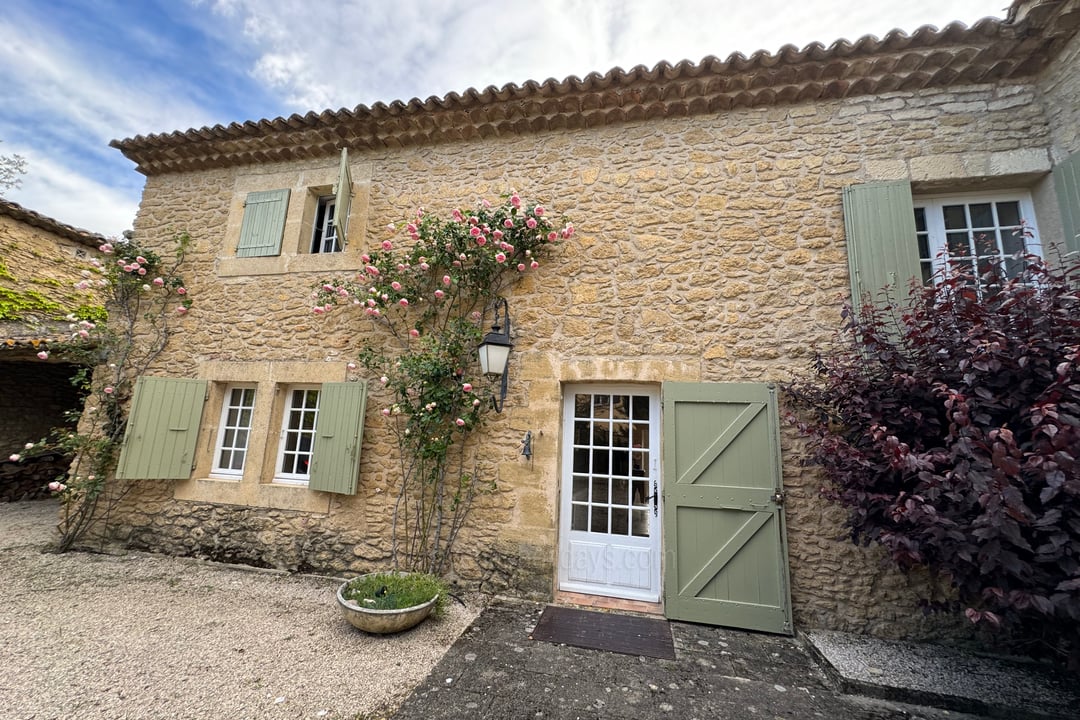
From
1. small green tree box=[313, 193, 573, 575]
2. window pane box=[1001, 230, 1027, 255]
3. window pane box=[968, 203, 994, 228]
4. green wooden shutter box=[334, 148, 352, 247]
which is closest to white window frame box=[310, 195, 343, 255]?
green wooden shutter box=[334, 148, 352, 247]

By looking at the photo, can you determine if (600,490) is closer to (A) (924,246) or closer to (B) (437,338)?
(B) (437,338)

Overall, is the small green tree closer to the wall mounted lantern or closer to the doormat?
the wall mounted lantern

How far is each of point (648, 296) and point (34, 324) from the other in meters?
8.36

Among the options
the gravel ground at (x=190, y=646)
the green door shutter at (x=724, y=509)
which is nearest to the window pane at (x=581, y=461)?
the green door shutter at (x=724, y=509)

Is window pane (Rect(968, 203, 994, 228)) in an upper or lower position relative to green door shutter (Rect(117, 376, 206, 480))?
upper

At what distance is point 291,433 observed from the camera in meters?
4.65

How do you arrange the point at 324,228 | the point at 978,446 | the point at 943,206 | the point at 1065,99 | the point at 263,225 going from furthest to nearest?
1. the point at 324,228
2. the point at 263,225
3. the point at 943,206
4. the point at 1065,99
5. the point at 978,446

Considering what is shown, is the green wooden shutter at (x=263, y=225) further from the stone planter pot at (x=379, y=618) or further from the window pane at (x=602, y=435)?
the window pane at (x=602, y=435)

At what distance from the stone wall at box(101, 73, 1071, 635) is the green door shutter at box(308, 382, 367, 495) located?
0.17 m

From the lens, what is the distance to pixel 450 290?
434 centimetres

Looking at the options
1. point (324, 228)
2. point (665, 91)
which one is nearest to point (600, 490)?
point (665, 91)

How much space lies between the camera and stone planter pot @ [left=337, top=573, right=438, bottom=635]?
9.81 ft

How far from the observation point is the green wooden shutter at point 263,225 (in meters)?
4.95

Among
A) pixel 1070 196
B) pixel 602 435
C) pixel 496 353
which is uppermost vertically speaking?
pixel 1070 196
